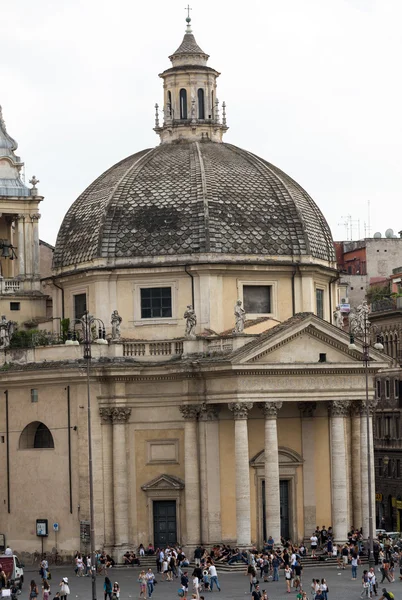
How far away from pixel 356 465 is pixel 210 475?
23.4 feet

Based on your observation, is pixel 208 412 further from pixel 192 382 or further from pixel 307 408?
pixel 307 408

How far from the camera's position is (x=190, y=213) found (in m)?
89.2

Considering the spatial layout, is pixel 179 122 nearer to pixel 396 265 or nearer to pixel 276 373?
pixel 276 373

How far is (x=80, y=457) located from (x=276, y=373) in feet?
30.6

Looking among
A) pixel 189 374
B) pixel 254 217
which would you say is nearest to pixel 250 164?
pixel 254 217

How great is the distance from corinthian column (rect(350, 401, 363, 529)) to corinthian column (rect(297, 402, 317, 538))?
1.80 metres

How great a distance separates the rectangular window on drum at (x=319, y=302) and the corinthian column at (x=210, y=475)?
8.82 m

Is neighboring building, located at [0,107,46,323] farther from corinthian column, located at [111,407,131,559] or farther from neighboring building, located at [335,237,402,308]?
neighboring building, located at [335,237,402,308]

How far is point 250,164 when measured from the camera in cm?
9294

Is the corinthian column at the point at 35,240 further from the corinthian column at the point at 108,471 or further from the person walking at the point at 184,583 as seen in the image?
the person walking at the point at 184,583

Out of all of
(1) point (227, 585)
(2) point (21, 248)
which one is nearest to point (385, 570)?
(1) point (227, 585)

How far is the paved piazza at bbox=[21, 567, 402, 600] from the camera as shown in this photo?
7569 cm

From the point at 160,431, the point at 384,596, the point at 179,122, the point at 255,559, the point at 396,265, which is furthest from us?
the point at 396,265

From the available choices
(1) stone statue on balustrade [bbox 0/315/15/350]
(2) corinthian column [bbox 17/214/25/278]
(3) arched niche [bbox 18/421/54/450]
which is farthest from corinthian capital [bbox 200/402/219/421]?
(2) corinthian column [bbox 17/214/25/278]
